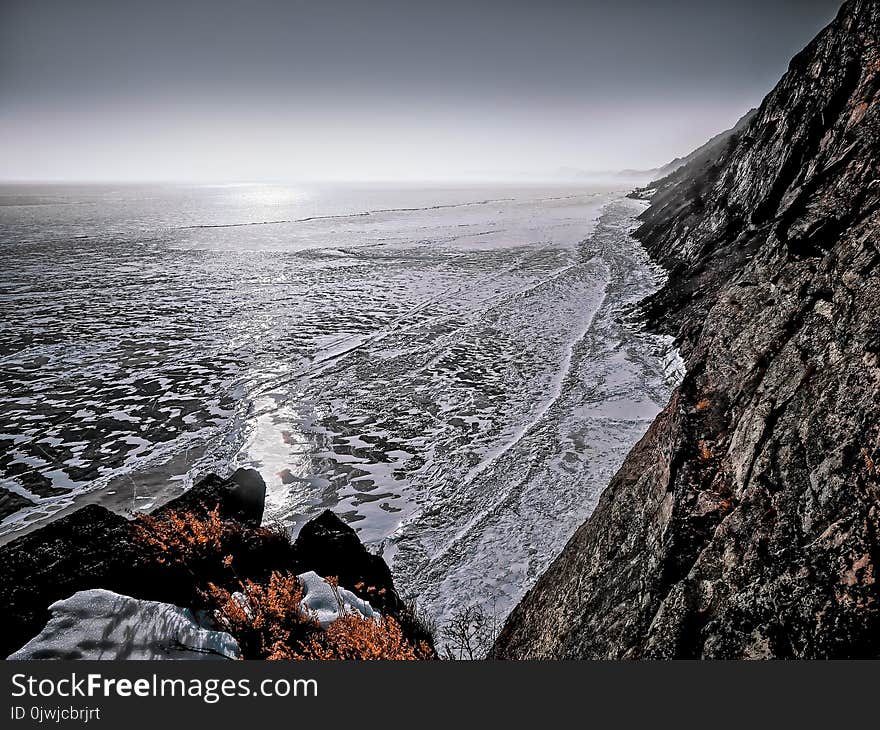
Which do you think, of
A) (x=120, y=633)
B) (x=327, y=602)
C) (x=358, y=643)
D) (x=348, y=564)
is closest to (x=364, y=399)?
(x=348, y=564)

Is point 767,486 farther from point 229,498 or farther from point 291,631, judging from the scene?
point 229,498

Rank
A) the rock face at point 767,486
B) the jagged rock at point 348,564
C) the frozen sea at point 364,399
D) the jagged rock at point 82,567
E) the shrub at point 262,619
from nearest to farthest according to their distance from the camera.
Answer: the rock face at point 767,486
the jagged rock at point 82,567
the shrub at point 262,619
the jagged rock at point 348,564
the frozen sea at point 364,399

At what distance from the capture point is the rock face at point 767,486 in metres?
3.63

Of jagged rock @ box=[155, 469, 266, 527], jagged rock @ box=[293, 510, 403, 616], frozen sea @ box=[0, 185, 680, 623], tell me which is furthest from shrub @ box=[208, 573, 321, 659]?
frozen sea @ box=[0, 185, 680, 623]

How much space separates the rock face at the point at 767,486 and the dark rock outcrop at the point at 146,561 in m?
2.34

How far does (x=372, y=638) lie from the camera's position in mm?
5957

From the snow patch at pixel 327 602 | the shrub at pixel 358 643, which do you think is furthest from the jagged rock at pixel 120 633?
the snow patch at pixel 327 602

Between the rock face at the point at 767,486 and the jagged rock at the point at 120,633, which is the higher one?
the rock face at the point at 767,486

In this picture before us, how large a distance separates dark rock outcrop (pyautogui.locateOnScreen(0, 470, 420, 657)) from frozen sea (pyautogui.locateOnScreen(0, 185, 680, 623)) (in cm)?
133

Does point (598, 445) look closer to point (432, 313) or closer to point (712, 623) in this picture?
point (712, 623)

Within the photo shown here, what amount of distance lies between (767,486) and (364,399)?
11.9 metres

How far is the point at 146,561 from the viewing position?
19.5 feet

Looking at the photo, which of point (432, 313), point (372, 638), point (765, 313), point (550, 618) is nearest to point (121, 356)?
point (432, 313)

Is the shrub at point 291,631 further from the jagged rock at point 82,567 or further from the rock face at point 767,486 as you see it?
the rock face at point 767,486
